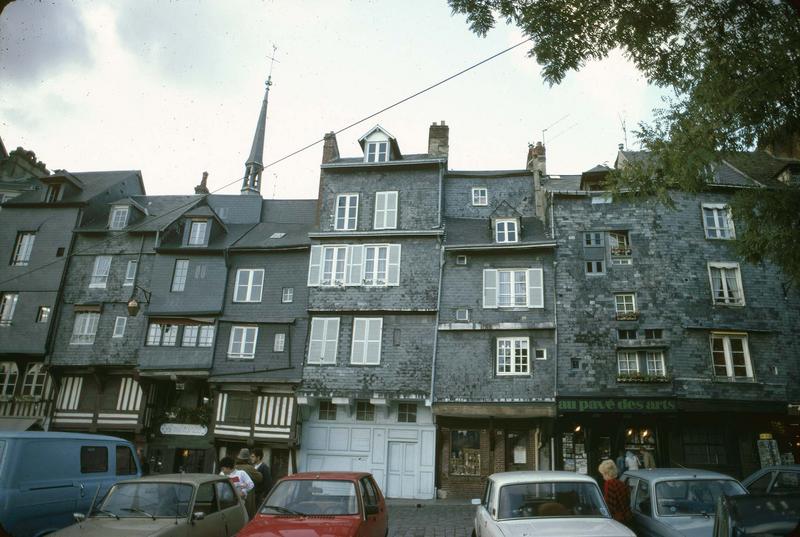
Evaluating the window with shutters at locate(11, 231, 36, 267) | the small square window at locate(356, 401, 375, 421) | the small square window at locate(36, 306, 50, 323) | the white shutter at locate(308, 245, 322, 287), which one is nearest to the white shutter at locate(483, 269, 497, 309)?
the small square window at locate(356, 401, 375, 421)

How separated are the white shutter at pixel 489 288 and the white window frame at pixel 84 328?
18.8 metres

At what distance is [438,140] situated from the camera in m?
26.1

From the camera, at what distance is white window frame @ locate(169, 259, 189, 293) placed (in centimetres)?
2505

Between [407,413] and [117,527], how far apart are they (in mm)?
15492

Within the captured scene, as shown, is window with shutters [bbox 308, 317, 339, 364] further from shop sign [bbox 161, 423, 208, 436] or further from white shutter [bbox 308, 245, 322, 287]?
shop sign [bbox 161, 423, 208, 436]

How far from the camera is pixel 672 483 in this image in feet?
28.5

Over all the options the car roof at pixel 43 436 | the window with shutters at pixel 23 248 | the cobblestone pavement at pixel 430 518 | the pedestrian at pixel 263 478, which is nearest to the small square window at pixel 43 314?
the window with shutters at pixel 23 248

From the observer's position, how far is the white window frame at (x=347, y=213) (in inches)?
941

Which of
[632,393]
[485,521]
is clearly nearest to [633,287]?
[632,393]

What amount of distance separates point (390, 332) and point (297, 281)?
17.8 feet

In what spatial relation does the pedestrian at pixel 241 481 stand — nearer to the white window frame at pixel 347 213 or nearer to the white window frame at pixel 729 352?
the white window frame at pixel 347 213

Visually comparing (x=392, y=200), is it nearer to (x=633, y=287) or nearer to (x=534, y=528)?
(x=633, y=287)

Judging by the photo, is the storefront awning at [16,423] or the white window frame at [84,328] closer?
the storefront awning at [16,423]

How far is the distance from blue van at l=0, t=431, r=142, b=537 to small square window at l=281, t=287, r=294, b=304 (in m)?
13.3
